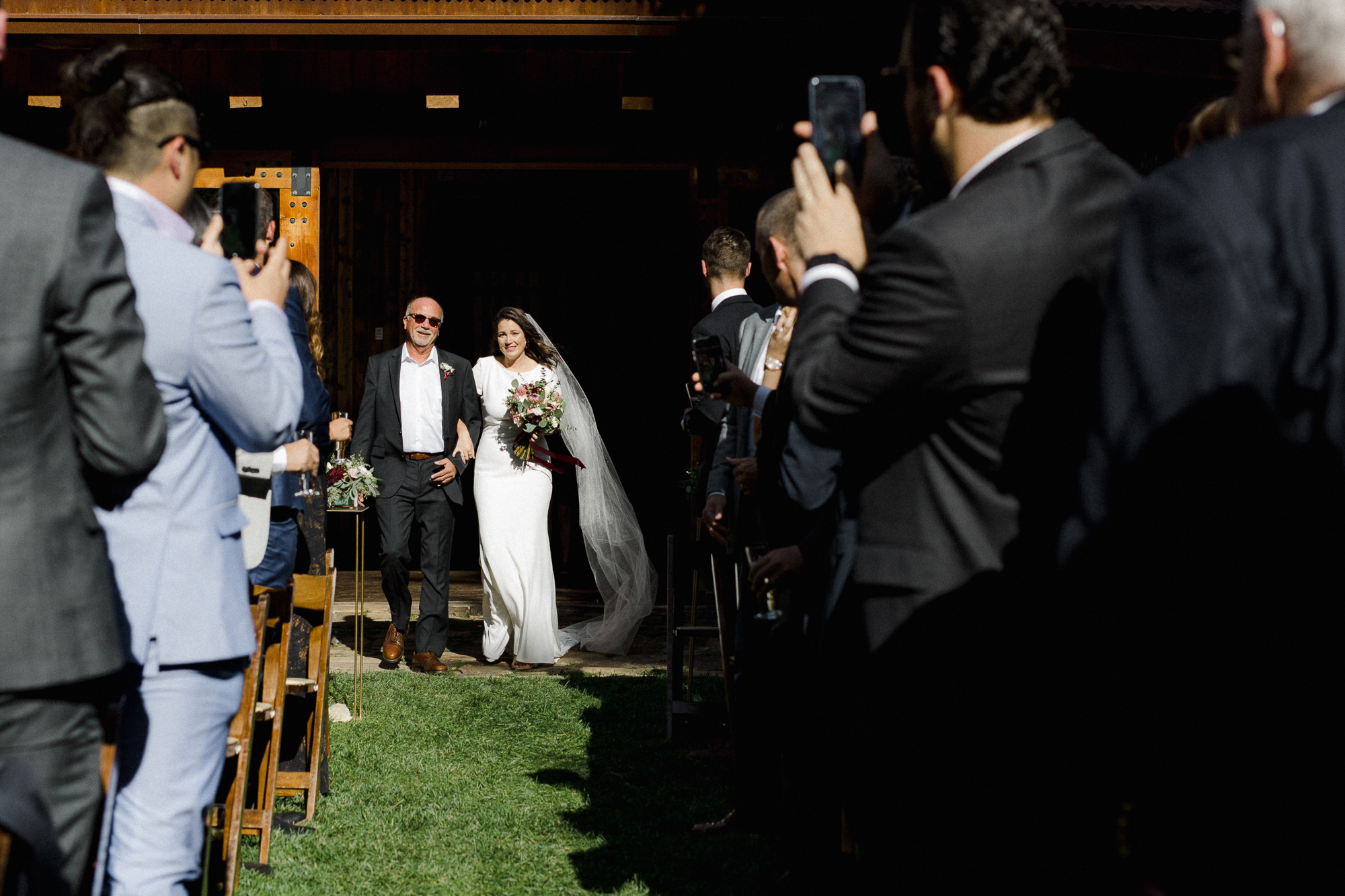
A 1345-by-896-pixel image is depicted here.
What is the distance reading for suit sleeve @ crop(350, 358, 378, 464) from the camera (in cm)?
806

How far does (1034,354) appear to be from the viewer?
6.23 ft

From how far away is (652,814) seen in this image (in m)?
4.97

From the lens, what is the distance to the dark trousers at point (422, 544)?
7.92 m

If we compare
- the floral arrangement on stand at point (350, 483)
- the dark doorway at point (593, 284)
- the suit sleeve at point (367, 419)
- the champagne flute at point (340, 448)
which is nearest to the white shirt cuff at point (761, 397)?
the champagne flute at point (340, 448)

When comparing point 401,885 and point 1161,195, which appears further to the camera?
point 401,885

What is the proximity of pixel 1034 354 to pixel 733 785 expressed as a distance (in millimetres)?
3651

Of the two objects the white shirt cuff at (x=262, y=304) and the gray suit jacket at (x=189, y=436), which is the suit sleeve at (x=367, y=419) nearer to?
the white shirt cuff at (x=262, y=304)

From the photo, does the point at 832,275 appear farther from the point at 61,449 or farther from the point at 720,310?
the point at 720,310

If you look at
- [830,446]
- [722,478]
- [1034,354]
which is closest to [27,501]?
[830,446]

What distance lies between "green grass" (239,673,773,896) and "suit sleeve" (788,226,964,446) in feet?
8.47

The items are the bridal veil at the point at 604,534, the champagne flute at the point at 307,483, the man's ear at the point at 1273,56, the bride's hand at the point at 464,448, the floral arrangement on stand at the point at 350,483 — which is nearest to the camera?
the man's ear at the point at 1273,56

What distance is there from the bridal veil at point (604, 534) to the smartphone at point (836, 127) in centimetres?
640

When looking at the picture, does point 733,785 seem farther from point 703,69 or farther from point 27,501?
point 703,69

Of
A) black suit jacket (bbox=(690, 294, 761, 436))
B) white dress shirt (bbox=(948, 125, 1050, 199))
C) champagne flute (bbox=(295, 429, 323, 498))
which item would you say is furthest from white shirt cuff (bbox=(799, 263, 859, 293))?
black suit jacket (bbox=(690, 294, 761, 436))
